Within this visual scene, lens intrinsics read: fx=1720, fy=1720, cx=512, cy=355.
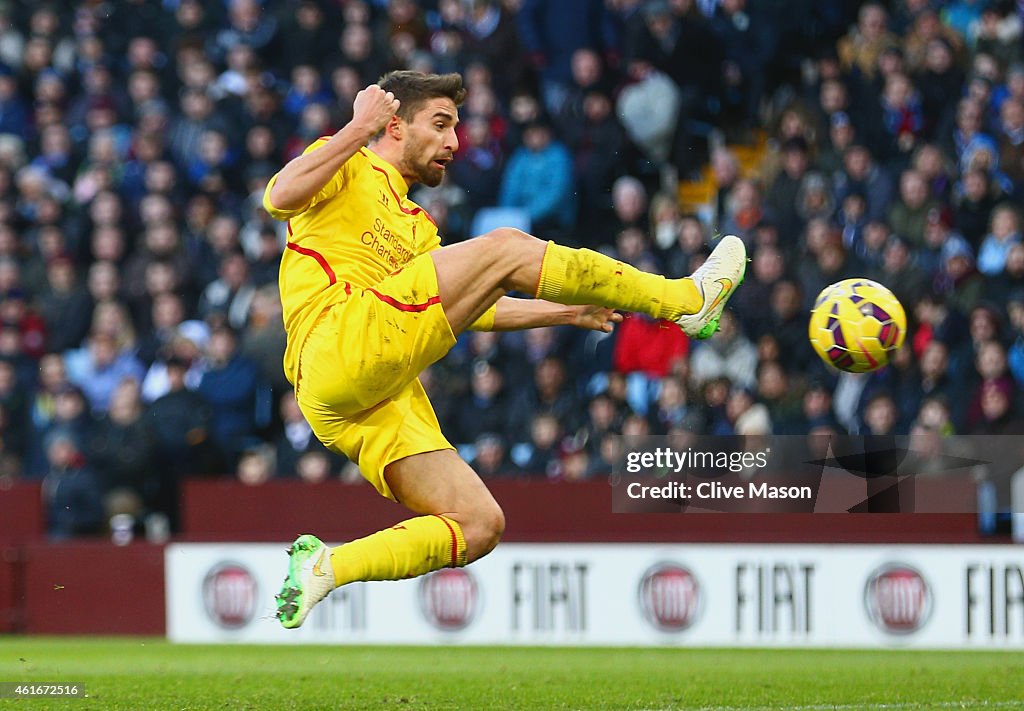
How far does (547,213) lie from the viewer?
12375mm

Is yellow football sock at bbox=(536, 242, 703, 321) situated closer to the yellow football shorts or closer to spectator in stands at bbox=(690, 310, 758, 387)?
the yellow football shorts

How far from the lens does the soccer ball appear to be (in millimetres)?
7457

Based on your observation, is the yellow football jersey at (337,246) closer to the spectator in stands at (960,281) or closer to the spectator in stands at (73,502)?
the spectator in stands at (960,281)

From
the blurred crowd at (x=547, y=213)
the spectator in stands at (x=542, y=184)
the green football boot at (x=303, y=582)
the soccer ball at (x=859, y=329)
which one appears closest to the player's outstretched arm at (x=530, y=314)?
the soccer ball at (x=859, y=329)

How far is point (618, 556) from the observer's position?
10891 mm

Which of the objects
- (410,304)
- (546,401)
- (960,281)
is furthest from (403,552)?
(960,281)

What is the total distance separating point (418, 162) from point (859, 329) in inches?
83.0

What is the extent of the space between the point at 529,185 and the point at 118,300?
3.34 metres

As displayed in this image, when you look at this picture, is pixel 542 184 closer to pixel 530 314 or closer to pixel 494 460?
pixel 494 460

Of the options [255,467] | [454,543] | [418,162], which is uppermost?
[418,162]

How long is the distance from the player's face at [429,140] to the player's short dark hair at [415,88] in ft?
0.08

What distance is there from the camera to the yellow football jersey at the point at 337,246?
6500 mm

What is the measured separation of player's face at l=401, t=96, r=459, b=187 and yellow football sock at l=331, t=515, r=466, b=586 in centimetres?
141

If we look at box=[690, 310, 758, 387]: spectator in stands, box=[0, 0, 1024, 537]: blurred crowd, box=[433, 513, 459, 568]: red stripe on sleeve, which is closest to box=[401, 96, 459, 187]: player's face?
box=[433, 513, 459, 568]: red stripe on sleeve
